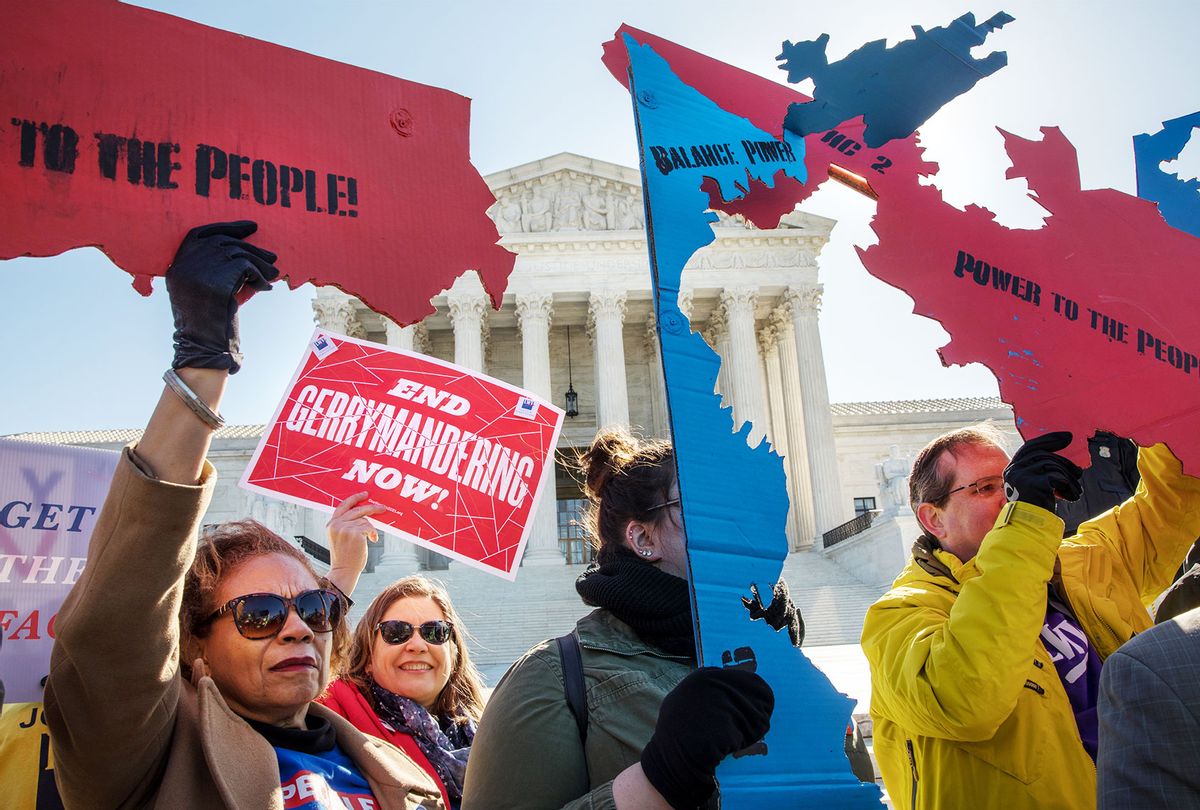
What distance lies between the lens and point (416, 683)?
3.42m

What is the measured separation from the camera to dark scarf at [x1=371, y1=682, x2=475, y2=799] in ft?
10.2

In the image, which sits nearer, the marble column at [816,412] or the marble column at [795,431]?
the marble column at [816,412]

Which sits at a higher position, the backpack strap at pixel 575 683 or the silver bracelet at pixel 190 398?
the silver bracelet at pixel 190 398

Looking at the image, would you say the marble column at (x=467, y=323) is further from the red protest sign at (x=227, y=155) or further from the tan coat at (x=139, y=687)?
the tan coat at (x=139, y=687)

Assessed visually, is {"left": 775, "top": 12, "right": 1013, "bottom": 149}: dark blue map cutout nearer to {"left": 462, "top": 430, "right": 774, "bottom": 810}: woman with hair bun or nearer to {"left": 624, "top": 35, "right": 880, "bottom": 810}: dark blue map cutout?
{"left": 624, "top": 35, "right": 880, "bottom": 810}: dark blue map cutout

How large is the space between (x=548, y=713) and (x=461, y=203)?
1248mm

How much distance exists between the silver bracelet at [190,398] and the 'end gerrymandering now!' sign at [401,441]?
1.76 metres

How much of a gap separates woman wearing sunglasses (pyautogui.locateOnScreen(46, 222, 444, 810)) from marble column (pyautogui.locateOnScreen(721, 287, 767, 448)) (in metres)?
25.9

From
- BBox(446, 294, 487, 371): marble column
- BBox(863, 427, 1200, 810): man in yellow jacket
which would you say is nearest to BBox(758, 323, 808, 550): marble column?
BBox(446, 294, 487, 371): marble column

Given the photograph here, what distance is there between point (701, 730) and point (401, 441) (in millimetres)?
2278

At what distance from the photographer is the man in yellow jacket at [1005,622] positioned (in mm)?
2020

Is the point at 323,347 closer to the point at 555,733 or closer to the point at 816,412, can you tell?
the point at 555,733

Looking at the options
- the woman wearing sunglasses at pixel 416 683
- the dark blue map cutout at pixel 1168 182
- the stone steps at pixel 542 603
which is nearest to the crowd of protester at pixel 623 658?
the woman wearing sunglasses at pixel 416 683

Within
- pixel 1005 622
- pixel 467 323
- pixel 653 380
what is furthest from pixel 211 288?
pixel 653 380
